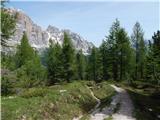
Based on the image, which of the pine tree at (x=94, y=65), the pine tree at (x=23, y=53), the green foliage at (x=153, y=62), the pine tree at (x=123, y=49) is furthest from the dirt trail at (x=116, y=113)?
the pine tree at (x=94, y=65)

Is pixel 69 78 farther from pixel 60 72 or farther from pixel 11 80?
pixel 11 80

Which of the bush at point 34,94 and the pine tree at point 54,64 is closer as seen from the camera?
the bush at point 34,94

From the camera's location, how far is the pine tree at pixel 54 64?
77.6m

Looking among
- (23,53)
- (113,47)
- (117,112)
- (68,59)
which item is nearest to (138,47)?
(113,47)

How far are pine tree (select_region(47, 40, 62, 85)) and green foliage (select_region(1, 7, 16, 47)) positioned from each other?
49.9 meters

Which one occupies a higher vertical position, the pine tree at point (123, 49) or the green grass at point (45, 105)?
the pine tree at point (123, 49)

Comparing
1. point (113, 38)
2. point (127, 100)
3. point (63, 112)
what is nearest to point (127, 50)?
point (113, 38)

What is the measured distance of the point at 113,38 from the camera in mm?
79562

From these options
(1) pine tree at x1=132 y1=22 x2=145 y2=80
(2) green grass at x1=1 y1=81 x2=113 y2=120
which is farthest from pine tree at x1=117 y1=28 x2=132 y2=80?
(2) green grass at x1=1 y1=81 x2=113 y2=120

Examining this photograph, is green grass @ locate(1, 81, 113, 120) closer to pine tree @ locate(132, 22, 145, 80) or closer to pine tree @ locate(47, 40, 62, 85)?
pine tree @ locate(47, 40, 62, 85)

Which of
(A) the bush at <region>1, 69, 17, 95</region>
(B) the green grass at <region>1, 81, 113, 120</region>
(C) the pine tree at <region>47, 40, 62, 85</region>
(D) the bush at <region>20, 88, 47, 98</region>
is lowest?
(B) the green grass at <region>1, 81, 113, 120</region>

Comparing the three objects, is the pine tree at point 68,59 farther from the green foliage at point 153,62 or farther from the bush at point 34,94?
the bush at point 34,94

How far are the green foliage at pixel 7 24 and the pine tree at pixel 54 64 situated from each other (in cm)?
4993

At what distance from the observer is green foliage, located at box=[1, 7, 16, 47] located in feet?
84.2
